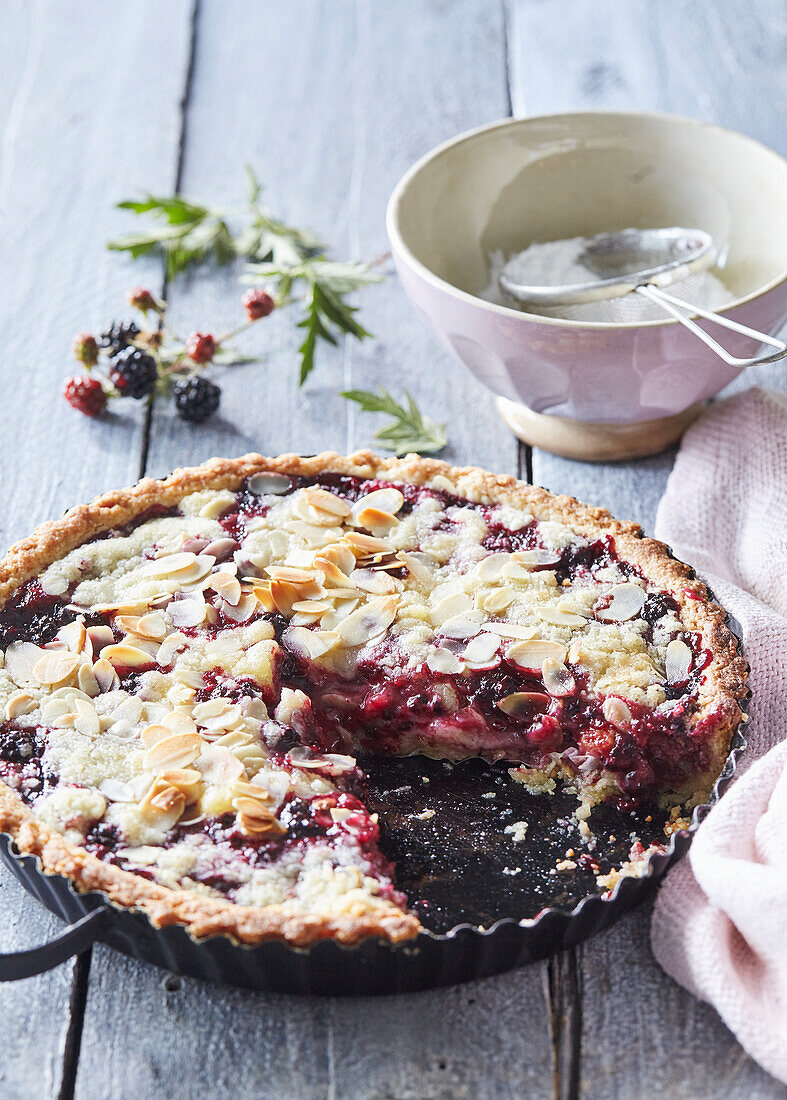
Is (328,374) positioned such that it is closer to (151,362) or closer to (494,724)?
(151,362)

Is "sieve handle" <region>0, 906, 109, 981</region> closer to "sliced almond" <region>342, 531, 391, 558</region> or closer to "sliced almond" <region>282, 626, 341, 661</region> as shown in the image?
"sliced almond" <region>282, 626, 341, 661</region>

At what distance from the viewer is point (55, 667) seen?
102 inches

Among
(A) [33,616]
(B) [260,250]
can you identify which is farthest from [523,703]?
(B) [260,250]

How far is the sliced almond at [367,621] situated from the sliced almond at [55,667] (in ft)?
1.88

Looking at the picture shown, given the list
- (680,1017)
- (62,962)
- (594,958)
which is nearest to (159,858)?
(62,962)

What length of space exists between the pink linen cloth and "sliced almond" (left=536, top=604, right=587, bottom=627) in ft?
1.30

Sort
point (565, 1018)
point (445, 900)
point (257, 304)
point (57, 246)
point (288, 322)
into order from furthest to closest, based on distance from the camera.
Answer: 1. point (57, 246)
2. point (288, 322)
3. point (257, 304)
4. point (445, 900)
5. point (565, 1018)

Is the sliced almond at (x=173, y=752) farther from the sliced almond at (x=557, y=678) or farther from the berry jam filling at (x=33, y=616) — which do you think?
the sliced almond at (x=557, y=678)

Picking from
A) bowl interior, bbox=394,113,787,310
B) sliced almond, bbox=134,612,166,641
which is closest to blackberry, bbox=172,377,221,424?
bowl interior, bbox=394,113,787,310

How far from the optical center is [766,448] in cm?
337

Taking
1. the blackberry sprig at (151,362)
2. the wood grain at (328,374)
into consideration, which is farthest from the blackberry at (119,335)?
the wood grain at (328,374)

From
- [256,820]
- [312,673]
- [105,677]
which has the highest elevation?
[105,677]

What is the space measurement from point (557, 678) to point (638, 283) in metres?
1.26

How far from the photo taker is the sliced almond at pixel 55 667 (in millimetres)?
2568
